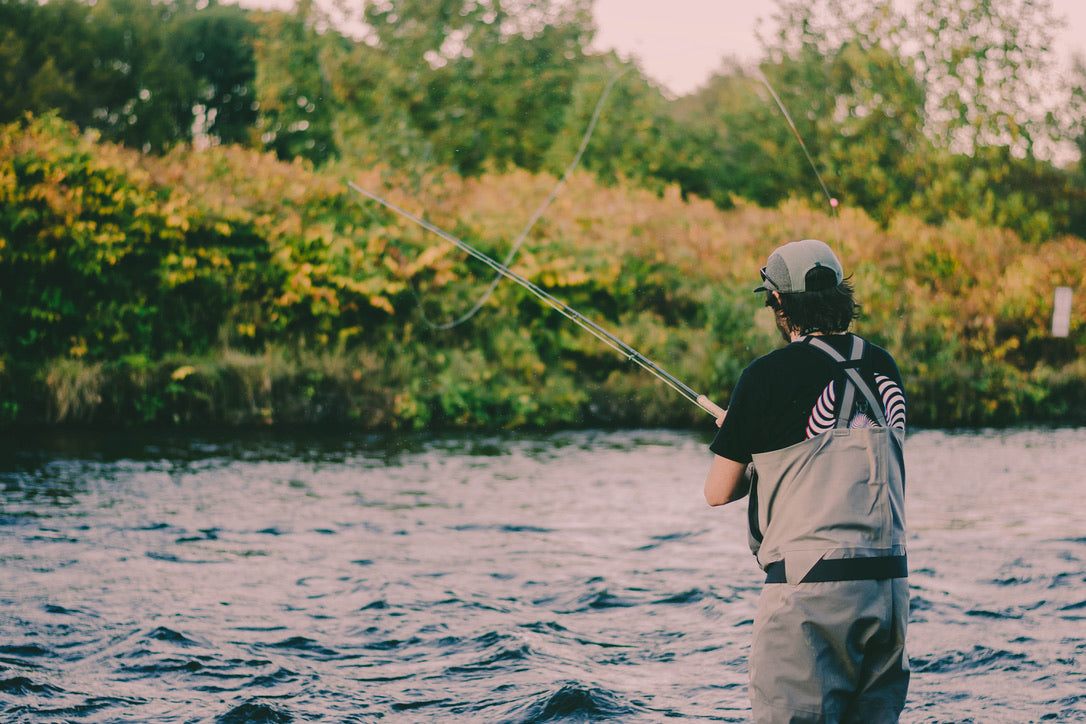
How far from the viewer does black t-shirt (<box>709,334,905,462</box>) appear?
111 inches

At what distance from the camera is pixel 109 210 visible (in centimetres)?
1427

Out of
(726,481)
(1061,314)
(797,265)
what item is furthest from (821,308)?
(1061,314)

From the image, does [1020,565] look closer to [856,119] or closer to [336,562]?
[336,562]

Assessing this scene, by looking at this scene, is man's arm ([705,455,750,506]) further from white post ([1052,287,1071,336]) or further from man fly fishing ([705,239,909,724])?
white post ([1052,287,1071,336])

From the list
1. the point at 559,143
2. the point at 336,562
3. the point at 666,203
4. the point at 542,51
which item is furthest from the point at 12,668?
the point at 542,51

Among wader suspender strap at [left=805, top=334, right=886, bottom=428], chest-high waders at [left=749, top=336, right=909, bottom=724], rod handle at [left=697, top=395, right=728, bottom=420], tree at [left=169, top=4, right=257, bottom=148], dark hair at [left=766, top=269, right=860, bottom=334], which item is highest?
tree at [left=169, top=4, right=257, bottom=148]

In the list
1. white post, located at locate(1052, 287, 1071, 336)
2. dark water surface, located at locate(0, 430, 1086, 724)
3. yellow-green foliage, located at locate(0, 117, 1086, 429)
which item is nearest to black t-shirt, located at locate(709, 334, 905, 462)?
dark water surface, located at locate(0, 430, 1086, 724)

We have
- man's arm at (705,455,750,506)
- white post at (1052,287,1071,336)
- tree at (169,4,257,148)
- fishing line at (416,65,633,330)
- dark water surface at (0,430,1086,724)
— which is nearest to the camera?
man's arm at (705,455,750,506)

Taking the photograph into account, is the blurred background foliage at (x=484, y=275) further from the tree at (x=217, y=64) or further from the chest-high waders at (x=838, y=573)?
the tree at (x=217, y=64)

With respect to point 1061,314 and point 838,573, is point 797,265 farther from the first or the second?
point 1061,314

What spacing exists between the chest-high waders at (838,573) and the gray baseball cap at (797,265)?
183 mm

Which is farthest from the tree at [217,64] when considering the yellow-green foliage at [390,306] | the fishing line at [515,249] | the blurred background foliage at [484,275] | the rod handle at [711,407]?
the rod handle at [711,407]

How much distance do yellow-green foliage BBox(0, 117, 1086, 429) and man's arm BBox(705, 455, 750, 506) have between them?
1160cm

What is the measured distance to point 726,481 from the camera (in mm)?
2938
